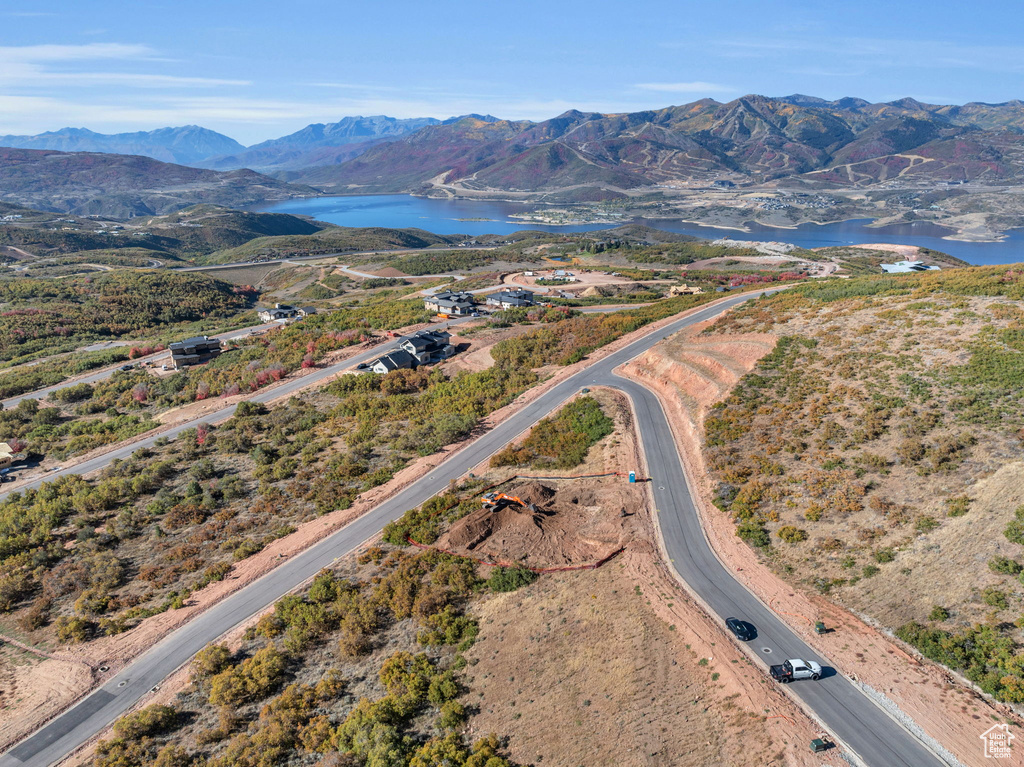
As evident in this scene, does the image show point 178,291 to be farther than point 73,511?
Yes

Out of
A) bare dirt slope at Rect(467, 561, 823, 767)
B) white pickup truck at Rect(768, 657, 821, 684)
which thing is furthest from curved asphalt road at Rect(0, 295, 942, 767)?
bare dirt slope at Rect(467, 561, 823, 767)

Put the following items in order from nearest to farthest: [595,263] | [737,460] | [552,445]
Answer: [737,460]
[552,445]
[595,263]

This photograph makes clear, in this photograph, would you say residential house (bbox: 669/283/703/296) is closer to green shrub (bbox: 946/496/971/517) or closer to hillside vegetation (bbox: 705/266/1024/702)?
hillside vegetation (bbox: 705/266/1024/702)

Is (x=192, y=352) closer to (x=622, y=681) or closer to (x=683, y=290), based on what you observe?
(x=622, y=681)

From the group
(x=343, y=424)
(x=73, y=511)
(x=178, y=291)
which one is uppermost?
(x=178, y=291)

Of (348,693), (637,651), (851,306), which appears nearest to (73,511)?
(348,693)

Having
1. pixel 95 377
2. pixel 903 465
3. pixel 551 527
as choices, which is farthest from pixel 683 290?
pixel 95 377

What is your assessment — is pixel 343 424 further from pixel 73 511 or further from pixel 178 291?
pixel 178 291

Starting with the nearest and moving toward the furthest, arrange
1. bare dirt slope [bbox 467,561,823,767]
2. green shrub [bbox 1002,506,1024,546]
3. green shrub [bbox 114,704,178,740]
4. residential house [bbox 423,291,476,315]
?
bare dirt slope [bbox 467,561,823,767] → green shrub [bbox 114,704,178,740] → green shrub [bbox 1002,506,1024,546] → residential house [bbox 423,291,476,315]
